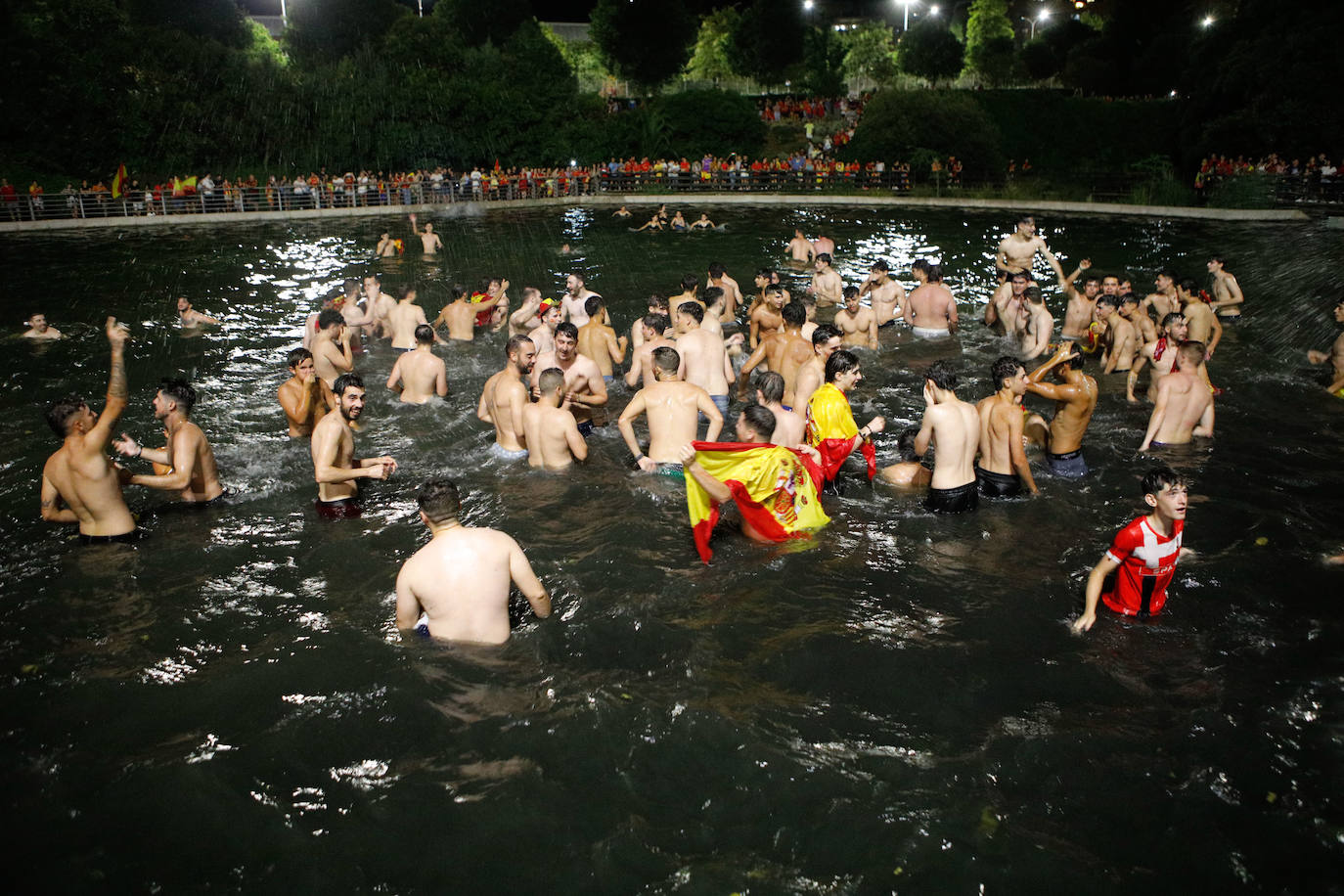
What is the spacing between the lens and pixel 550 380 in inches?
286

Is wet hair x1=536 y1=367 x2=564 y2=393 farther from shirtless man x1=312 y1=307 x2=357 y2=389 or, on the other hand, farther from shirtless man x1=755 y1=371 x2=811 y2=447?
shirtless man x1=312 y1=307 x2=357 y2=389

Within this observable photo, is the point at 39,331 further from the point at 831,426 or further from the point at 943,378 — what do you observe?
the point at 943,378

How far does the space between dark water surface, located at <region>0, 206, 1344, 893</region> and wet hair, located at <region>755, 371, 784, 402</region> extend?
115 centimetres

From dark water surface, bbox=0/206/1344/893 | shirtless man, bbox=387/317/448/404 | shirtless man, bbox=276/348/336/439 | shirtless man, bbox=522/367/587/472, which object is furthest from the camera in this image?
shirtless man, bbox=387/317/448/404

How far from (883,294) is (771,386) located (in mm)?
7378

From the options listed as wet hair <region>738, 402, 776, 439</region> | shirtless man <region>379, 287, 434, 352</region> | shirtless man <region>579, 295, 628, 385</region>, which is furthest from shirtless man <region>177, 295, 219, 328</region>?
wet hair <region>738, 402, 776, 439</region>

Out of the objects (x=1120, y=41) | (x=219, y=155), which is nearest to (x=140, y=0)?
(x=219, y=155)

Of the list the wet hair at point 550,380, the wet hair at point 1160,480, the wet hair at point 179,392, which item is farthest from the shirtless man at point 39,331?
the wet hair at point 1160,480

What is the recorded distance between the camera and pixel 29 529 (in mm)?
7164

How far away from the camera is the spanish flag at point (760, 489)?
5797 millimetres

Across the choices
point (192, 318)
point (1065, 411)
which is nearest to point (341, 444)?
point (1065, 411)

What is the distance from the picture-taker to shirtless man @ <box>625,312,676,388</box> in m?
8.31

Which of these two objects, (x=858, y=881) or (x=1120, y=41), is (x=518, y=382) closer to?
(x=858, y=881)

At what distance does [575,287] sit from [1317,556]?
26.9ft
